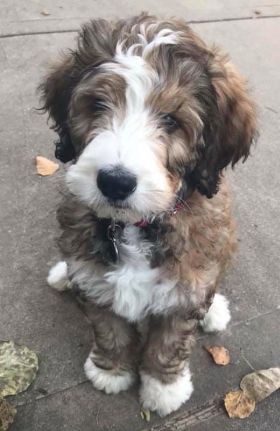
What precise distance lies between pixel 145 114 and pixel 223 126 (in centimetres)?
36

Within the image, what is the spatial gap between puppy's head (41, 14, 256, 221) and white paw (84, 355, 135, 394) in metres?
0.95

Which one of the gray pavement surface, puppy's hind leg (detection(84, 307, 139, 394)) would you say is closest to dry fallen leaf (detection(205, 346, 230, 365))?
the gray pavement surface

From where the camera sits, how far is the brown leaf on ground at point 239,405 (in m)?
2.72

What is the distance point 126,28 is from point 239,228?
1.79 m

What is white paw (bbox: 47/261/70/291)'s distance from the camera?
3.08 metres

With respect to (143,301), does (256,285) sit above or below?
below

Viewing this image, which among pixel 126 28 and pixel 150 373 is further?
pixel 150 373

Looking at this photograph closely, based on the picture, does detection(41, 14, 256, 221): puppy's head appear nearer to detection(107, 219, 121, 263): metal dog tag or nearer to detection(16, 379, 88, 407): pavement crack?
detection(107, 219, 121, 263): metal dog tag

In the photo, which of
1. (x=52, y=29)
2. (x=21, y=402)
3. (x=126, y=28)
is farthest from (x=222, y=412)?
(x=52, y=29)

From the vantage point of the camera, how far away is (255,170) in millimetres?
4020

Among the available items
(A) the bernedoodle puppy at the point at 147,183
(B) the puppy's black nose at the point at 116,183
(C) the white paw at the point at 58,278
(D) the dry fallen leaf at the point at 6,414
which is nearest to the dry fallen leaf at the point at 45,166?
(C) the white paw at the point at 58,278

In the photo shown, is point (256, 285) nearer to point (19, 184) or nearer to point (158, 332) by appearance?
point (158, 332)

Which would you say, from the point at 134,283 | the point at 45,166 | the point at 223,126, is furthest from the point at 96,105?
the point at 45,166

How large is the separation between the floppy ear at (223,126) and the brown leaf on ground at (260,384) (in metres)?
1.01
